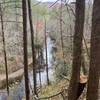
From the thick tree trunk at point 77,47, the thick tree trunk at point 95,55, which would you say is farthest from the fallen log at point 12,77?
the thick tree trunk at point 95,55

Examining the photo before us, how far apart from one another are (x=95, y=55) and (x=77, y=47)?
121cm

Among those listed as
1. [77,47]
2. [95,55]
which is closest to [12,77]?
[77,47]

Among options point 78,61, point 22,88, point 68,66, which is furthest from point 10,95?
point 78,61

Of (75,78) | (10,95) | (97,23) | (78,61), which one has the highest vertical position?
(97,23)

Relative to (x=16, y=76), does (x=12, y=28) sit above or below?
above

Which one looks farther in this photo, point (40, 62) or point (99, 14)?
point (40, 62)

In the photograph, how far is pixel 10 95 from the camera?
20844 mm

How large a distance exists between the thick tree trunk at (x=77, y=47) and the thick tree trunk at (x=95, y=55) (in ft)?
3.39

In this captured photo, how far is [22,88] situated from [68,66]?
21.0 ft

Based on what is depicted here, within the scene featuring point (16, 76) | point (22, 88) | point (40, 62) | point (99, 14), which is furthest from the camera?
point (40, 62)

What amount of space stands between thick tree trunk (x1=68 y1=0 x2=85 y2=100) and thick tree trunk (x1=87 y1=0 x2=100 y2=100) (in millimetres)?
1032

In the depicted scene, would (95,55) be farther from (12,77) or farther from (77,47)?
(12,77)

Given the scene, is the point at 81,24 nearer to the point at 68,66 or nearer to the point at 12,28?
the point at 68,66

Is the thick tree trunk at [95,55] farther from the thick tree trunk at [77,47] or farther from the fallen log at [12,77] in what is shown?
the fallen log at [12,77]
